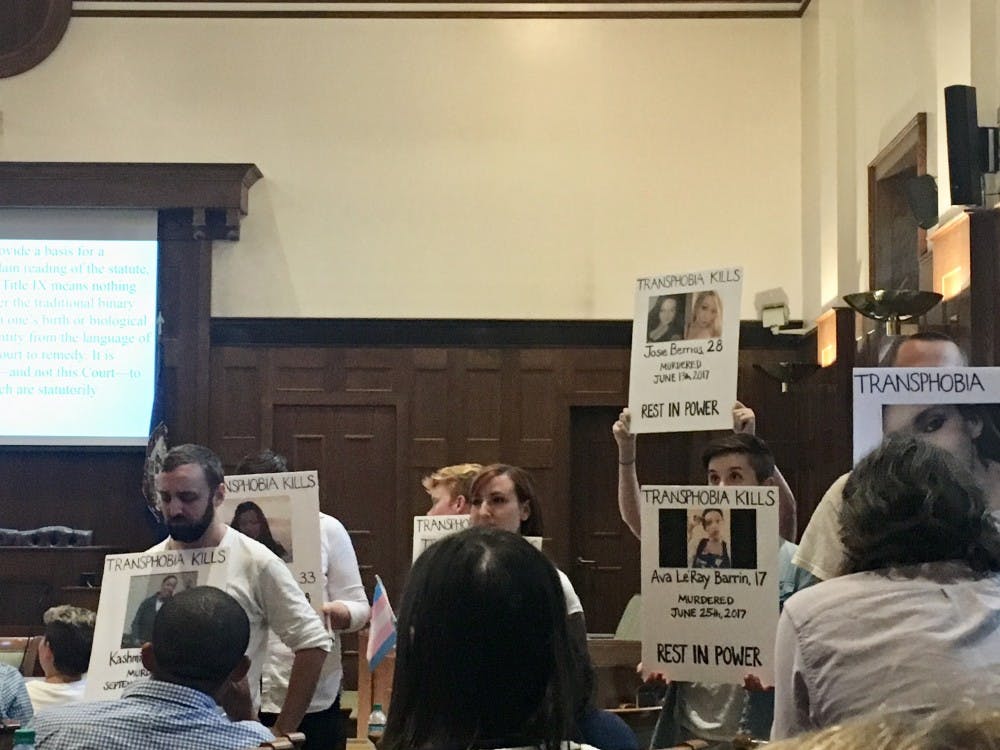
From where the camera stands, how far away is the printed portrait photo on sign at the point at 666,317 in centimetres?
375

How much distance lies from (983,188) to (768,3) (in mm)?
4196

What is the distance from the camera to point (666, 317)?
12.4 ft

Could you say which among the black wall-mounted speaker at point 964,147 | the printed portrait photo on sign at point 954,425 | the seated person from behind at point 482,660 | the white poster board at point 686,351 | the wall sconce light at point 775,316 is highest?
the black wall-mounted speaker at point 964,147

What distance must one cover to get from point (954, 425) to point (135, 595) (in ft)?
6.89

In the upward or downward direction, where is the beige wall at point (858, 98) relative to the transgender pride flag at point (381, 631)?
upward

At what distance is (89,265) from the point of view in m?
8.98

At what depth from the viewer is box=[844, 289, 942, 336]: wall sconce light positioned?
589 cm

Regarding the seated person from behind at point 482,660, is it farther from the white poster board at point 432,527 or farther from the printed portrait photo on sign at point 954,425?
the white poster board at point 432,527

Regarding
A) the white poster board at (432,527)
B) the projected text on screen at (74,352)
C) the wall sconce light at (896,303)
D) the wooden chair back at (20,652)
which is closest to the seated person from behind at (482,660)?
the white poster board at (432,527)

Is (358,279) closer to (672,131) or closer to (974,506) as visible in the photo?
(672,131)

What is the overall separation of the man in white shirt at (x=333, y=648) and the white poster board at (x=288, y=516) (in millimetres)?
86

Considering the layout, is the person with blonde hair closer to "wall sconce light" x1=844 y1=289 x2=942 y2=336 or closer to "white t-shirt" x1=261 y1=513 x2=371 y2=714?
"white t-shirt" x1=261 y1=513 x2=371 y2=714

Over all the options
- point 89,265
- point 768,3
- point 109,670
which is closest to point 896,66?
point 768,3

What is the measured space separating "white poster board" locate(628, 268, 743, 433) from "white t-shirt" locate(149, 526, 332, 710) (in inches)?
45.5
